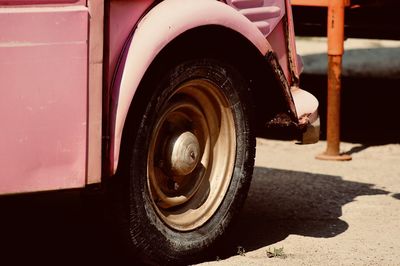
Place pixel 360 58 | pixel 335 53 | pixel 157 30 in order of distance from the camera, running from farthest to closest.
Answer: pixel 360 58 < pixel 335 53 < pixel 157 30

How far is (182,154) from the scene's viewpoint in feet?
17.2

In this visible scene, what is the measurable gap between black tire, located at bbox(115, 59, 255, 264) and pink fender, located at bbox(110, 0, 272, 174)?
0.57 feet

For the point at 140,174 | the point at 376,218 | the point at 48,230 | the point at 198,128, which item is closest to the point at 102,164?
the point at 140,174

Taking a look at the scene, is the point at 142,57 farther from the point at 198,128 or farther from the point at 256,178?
the point at 256,178

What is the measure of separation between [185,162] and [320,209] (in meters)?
1.73

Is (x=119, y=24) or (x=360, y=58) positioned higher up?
(x=360, y=58)

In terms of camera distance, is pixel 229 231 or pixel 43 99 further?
pixel 229 231

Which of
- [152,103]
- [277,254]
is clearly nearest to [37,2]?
[152,103]

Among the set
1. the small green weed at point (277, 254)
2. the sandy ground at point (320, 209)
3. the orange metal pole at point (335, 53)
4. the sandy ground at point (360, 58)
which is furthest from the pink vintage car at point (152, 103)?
the sandy ground at point (360, 58)

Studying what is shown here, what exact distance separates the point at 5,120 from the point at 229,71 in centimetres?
142

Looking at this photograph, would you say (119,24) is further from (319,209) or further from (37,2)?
(319,209)

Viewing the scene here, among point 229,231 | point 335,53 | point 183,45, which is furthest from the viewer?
point 335,53

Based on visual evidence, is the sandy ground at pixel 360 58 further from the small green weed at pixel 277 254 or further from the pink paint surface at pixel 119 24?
the pink paint surface at pixel 119 24

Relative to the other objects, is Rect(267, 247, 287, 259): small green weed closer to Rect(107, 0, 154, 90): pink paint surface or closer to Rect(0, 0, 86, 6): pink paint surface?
Rect(107, 0, 154, 90): pink paint surface
